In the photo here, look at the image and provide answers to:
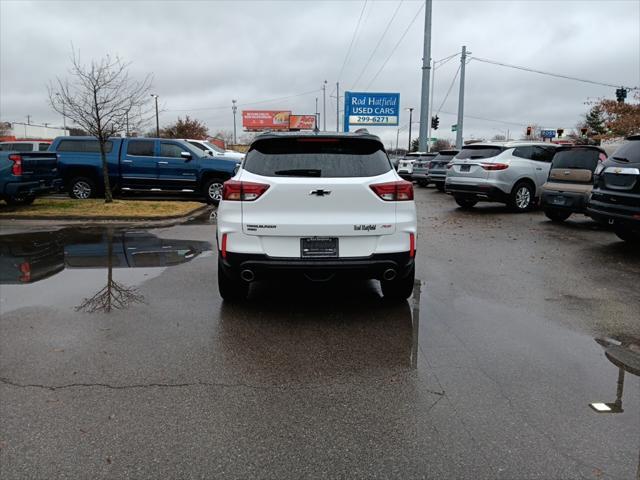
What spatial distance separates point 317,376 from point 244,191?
6.03 feet

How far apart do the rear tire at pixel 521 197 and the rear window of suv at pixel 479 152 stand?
1040mm

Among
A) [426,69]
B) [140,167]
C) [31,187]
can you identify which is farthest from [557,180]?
[426,69]

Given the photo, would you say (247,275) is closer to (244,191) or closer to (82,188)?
(244,191)

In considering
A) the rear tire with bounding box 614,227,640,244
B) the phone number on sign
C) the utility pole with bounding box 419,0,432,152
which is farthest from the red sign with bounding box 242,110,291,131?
the rear tire with bounding box 614,227,640,244

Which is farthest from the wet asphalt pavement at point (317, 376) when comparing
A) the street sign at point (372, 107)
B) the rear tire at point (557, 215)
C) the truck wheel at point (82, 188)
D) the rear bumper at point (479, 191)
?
the street sign at point (372, 107)

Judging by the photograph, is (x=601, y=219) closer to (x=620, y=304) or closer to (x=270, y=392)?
(x=620, y=304)

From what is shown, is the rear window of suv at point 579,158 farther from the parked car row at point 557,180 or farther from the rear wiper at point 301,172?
the rear wiper at point 301,172

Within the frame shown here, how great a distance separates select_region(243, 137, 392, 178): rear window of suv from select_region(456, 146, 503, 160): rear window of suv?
9264 mm

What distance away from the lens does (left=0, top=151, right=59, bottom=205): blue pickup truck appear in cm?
1137

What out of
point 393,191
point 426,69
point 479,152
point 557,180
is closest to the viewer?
point 393,191

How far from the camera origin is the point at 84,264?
734cm

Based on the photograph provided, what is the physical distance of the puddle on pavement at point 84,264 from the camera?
18.7ft

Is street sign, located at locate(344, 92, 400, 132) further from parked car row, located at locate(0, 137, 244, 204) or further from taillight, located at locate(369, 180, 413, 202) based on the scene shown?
taillight, located at locate(369, 180, 413, 202)

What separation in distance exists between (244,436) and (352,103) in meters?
33.7
